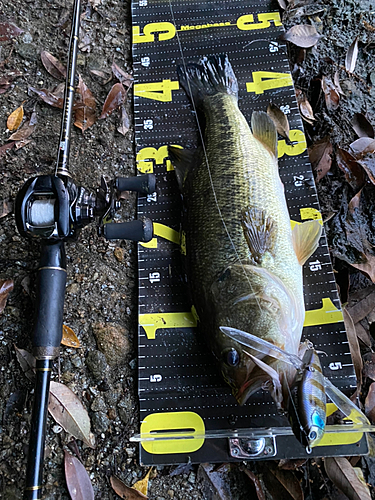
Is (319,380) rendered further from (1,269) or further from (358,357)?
(1,269)

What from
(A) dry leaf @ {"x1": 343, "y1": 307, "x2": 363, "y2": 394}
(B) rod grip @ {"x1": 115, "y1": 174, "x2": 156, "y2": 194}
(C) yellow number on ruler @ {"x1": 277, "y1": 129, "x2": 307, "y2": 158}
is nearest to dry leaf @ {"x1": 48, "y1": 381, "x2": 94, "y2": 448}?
(B) rod grip @ {"x1": 115, "y1": 174, "x2": 156, "y2": 194}

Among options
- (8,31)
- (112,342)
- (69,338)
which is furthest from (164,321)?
(8,31)

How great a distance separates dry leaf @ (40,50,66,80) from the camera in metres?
2.71

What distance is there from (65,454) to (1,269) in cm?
104

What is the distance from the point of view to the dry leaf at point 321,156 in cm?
247

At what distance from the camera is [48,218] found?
1797 millimetres

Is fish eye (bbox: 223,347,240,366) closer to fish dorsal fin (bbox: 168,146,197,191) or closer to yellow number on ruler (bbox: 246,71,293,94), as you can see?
fish dorsal fin (bbox: 168,146,197,191)

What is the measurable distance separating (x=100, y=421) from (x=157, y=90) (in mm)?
2093

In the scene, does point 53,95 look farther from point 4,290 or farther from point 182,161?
point 4,290

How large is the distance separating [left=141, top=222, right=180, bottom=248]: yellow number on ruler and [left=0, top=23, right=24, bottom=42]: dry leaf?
173cm

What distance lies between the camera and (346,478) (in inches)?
75.4

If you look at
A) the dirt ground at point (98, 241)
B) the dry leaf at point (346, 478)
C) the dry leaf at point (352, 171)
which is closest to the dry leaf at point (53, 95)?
the dirt ground at point (98, 241)

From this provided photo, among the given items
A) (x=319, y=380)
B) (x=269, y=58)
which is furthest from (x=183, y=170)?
(x=319, y=380)

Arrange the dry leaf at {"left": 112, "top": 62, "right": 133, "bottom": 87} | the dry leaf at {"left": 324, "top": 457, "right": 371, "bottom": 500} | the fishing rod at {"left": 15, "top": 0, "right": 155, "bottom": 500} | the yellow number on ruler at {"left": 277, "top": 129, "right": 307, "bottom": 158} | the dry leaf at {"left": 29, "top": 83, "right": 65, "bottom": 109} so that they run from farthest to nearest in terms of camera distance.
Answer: the dry leaf at {"left": 112, "top": 62, "right": 133, "bottom": 87} < the dry leaf at {"left": 29, "top": 83, "right": 65, "bottom": 109} < the yellow number on ruler at {"left": 277, "top": 129, "right": 307, "bottom": 158} < the dry leaf at {"left": 324, "top": 457, "right": 371, "bottom": 500} < the fishing rod at {"left": 15, "top": 0, "right": 155, "bottom": 500}
